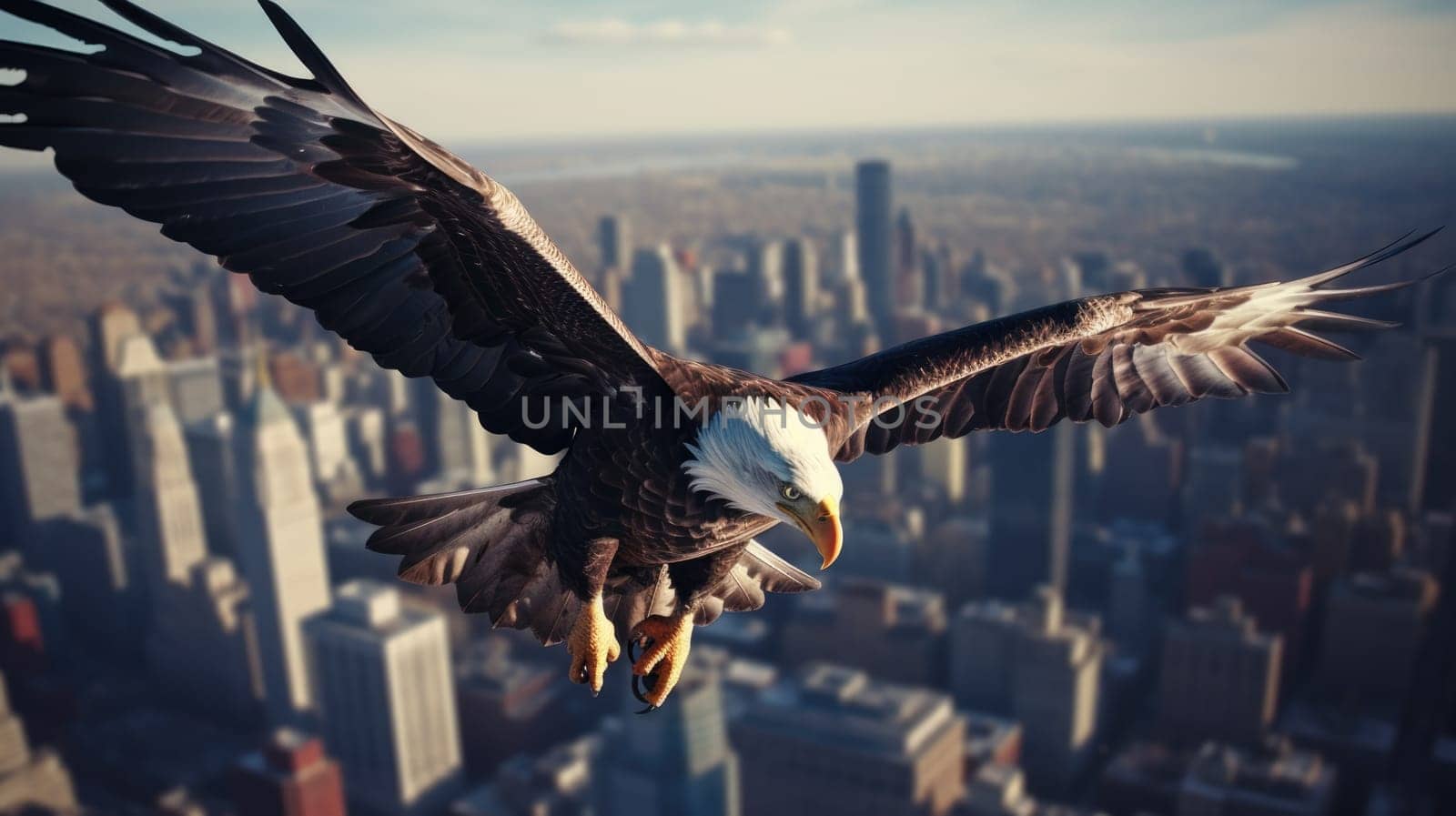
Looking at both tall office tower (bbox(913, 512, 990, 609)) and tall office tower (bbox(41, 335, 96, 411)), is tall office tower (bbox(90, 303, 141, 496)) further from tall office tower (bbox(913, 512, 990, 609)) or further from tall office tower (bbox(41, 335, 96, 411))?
tall office tower (bbox(913, 512, 990, 609))

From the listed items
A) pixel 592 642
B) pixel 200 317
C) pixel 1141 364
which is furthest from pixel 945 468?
pixel 592 642

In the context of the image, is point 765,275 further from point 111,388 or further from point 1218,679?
point 1218,679

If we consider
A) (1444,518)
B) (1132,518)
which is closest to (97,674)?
(1132,518)

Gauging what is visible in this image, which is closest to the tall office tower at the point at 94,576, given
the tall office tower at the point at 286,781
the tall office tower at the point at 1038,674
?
the tall office tower at the point at 286,781

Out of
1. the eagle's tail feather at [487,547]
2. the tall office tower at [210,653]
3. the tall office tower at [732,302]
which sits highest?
the eagle's tail feather at [487,547]

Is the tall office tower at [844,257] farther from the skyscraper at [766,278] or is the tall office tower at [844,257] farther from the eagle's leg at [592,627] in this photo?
the eagle's leg at [592,627]

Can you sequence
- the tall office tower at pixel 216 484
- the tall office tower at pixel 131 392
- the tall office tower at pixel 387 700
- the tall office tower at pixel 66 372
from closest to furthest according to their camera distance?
the tall office tower at pixel 387 700 → the tall office tower at pixel 216 484 → the tall office tower at pixel 131 392 → the tall office tower at pixel 66 372

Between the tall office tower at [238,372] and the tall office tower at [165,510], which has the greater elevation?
the tall office tower at [238,372]
